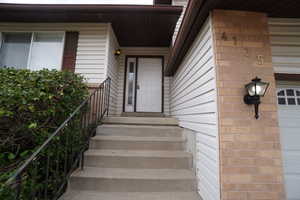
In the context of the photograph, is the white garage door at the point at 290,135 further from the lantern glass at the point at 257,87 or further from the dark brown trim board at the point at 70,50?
the dark brown trim board at the point at 70,50

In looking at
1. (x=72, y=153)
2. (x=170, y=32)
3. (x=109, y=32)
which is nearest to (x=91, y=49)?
(x=109, y=32)


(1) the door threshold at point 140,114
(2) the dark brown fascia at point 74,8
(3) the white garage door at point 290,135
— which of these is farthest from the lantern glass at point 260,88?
(1) the door threshold at point 140,114

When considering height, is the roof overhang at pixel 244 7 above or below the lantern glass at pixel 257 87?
above

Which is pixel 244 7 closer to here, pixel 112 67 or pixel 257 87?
pixel 257 87

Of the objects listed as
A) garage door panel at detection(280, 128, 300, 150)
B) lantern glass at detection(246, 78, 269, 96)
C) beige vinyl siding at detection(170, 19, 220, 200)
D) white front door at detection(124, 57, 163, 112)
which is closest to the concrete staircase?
beige vinyl siding at detection(170, 19, 220, 200)

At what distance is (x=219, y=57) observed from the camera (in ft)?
5.64

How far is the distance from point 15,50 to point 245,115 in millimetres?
5403

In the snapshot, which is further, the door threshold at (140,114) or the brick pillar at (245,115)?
the door threshold at (140,114)

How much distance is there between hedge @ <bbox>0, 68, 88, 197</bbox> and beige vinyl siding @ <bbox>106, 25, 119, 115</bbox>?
1.76 m

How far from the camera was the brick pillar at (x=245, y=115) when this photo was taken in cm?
155

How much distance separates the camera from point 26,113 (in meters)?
2.07

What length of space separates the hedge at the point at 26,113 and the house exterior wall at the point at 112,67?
170 cm

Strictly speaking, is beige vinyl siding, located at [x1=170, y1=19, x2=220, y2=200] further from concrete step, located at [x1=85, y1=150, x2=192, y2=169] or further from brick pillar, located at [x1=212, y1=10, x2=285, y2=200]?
concrete step, located at [x1=85, y1=150, x2=192, y2=169]

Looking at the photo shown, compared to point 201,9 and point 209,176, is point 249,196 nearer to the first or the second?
point 209,176
